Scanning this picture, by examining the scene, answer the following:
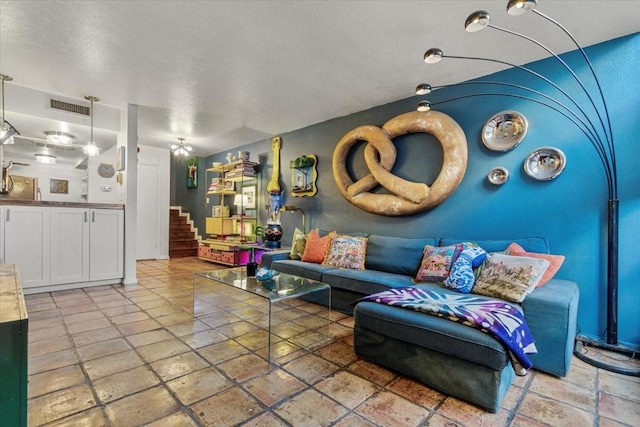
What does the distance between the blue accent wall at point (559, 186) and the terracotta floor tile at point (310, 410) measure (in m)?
2.29

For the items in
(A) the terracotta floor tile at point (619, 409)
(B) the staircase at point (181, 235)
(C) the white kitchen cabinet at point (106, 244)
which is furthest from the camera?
(B) the staircase at point (181, 235)

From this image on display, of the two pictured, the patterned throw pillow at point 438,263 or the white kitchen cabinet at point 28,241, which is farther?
the white kitchen cabinet at point 28,241

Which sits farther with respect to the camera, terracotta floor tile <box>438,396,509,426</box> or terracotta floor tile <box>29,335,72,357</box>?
terracotta floor tile <box>29,335,72,357</box>

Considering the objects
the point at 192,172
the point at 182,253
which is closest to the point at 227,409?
the point at 182,253

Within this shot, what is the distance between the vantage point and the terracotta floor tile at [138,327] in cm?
251

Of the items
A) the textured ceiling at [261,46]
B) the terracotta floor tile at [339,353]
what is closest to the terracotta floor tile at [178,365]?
the terracotta floor tile at [339,353]

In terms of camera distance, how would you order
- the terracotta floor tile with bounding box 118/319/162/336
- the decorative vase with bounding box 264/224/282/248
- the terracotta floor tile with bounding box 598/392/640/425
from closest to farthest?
the terracotta floor tile with bounding box 598/392/640/425 < the terracotta floor tile with bounding box 118/319/162/336 < the decorative vase with bounding box 264/224/282/248

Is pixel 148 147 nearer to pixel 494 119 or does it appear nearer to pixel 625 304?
pixel 494 119

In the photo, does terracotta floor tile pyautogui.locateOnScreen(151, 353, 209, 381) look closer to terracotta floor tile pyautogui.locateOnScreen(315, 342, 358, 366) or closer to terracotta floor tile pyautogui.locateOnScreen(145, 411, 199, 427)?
terracotta floor tile pyautogui.locateOnScreen(145, 411, 199, 427)

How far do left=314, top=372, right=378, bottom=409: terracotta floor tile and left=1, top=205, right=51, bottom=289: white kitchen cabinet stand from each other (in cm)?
385

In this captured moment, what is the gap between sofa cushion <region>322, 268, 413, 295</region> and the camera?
2774mm

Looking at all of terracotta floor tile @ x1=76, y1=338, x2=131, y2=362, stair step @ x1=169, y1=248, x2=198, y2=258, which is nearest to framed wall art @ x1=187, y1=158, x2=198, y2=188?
stair step @ x1=169, y1=248, x2=198, y2=258

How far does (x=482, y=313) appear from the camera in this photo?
1.75m

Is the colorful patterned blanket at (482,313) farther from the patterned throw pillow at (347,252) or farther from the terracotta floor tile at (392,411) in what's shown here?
the patterned throw pillow at (347,252)
